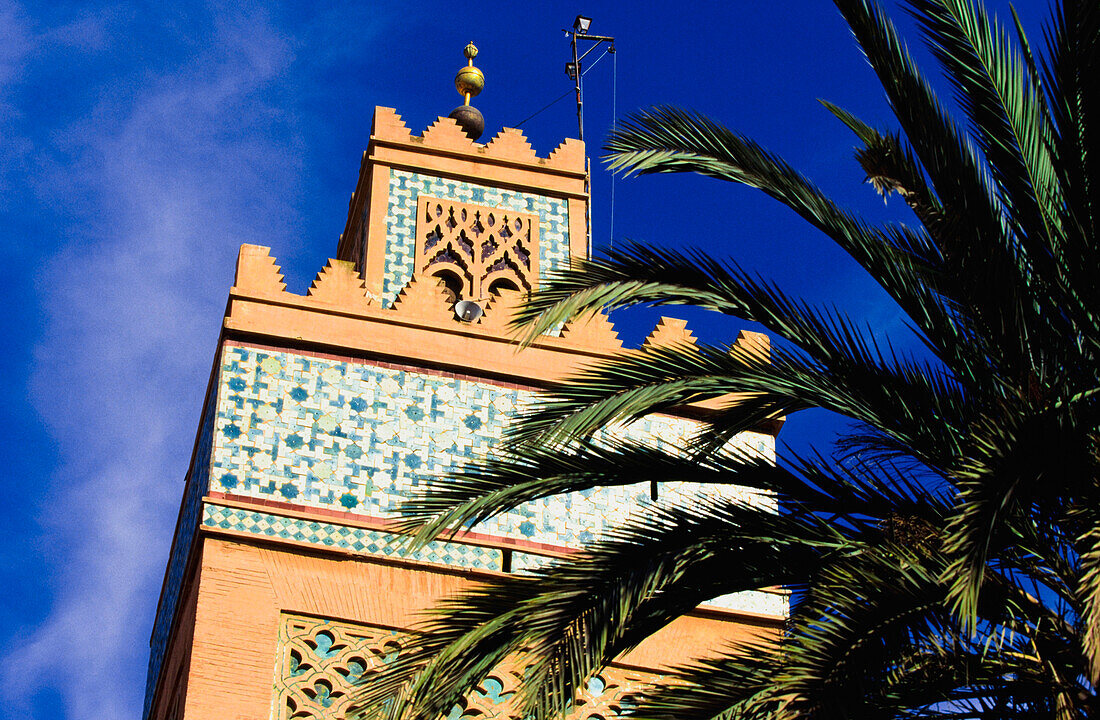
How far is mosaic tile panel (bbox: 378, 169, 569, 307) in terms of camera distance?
1262 cm

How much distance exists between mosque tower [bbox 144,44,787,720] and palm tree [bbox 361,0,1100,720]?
2.70m

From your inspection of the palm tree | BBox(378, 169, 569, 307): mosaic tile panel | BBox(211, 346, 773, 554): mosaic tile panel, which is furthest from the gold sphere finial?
the palm tree

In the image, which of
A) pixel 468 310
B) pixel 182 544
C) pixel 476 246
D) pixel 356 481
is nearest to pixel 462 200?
pixel 476 246

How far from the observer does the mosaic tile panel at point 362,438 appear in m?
10.8

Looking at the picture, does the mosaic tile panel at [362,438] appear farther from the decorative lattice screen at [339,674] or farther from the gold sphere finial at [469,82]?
the gold sphere finial at [469,82]

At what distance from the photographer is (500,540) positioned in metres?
11.0

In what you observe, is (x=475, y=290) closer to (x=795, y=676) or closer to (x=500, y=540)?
(x=500, y=540)

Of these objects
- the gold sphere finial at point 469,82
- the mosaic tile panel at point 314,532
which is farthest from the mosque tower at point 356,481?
the gold sphere finial at point 469,82

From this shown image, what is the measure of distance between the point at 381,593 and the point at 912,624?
486cm

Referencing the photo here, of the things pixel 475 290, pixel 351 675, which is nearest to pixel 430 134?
pixel 475 290

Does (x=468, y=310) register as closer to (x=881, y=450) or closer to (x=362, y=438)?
(x=362, y=438)

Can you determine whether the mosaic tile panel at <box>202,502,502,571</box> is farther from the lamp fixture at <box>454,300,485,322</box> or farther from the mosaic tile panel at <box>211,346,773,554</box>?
the lamp fixture at <box>454,300,485,322</box>

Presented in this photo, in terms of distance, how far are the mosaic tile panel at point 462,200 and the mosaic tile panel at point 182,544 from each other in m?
1.82

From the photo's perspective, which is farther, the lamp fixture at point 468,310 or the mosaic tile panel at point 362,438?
the lamp fixture at point 468,310
